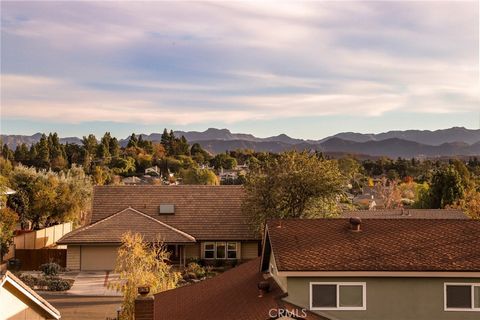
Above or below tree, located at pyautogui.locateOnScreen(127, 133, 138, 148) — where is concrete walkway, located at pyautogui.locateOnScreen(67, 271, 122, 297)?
below

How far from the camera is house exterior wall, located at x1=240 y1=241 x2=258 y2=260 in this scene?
49.1 meters

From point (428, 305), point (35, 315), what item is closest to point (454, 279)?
point (428, 305)

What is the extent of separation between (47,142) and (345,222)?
427ft

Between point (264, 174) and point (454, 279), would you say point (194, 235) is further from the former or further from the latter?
point (454, 279)

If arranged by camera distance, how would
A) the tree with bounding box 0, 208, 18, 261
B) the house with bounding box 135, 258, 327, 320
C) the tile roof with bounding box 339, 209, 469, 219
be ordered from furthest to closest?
the tile roof with bounding box 339, 209, 469, 219
the tree with bounding box 0, 208, 18, 261
the house with bounding box 135, 258, 327, 320

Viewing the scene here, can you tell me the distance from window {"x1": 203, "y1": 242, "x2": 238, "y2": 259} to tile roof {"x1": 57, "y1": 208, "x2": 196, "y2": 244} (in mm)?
2216

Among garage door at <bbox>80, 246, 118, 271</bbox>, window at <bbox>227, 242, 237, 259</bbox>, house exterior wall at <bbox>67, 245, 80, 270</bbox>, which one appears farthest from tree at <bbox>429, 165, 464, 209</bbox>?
house exterior wall at <bbox>67, 245, 80, 270</bbox>

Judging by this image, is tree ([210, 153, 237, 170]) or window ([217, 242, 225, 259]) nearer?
window ([217, 242, 225, 259])

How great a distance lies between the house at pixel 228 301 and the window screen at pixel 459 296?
4188 mm

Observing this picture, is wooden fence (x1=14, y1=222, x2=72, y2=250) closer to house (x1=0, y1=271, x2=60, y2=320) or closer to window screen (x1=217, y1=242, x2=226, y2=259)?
window screen (x1=217, y1=242, x2=226, y2=259)

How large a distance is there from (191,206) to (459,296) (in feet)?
110

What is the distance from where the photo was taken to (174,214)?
51.2 metres

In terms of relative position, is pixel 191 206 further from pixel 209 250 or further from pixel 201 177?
pixel 201 177

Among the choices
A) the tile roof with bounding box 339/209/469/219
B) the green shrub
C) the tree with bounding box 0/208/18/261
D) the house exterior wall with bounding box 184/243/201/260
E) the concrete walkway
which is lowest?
the concrete walkway
